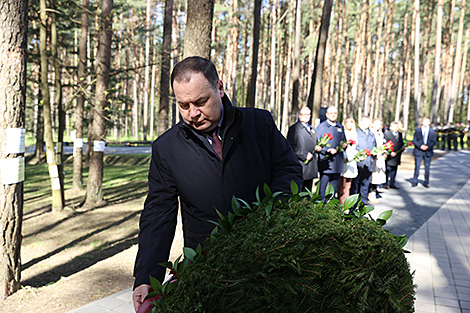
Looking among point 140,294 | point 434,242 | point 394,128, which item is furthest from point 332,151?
point 140,294

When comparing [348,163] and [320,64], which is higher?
[320,64]

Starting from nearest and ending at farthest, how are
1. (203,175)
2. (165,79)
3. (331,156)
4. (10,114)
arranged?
(203,175) → (10,114) → (331,156) → (165,79)

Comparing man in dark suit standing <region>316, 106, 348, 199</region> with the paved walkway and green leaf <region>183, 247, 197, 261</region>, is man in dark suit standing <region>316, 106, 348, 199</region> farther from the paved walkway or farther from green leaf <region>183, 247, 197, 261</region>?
green leaf <region>183, 247, 197, 261</region>

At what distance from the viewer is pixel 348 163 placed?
9602 millimetres

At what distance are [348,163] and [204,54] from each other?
4.66 meters

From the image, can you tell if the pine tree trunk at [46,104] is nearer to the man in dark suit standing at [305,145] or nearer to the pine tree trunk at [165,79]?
the pine tree trunk at [165,79]

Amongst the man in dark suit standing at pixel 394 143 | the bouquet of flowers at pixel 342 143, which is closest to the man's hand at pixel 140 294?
the bouquet of flowers at pixel 342 143

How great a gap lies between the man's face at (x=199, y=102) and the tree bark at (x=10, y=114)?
3.99 m

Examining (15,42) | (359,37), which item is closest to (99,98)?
(15,42)

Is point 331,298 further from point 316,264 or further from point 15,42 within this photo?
point 15,42

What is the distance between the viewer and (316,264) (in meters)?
1.44

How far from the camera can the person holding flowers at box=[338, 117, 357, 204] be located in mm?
9578

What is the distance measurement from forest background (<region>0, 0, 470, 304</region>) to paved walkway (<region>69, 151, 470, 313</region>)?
170 inches

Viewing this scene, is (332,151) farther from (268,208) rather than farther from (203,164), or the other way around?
(268,208)
